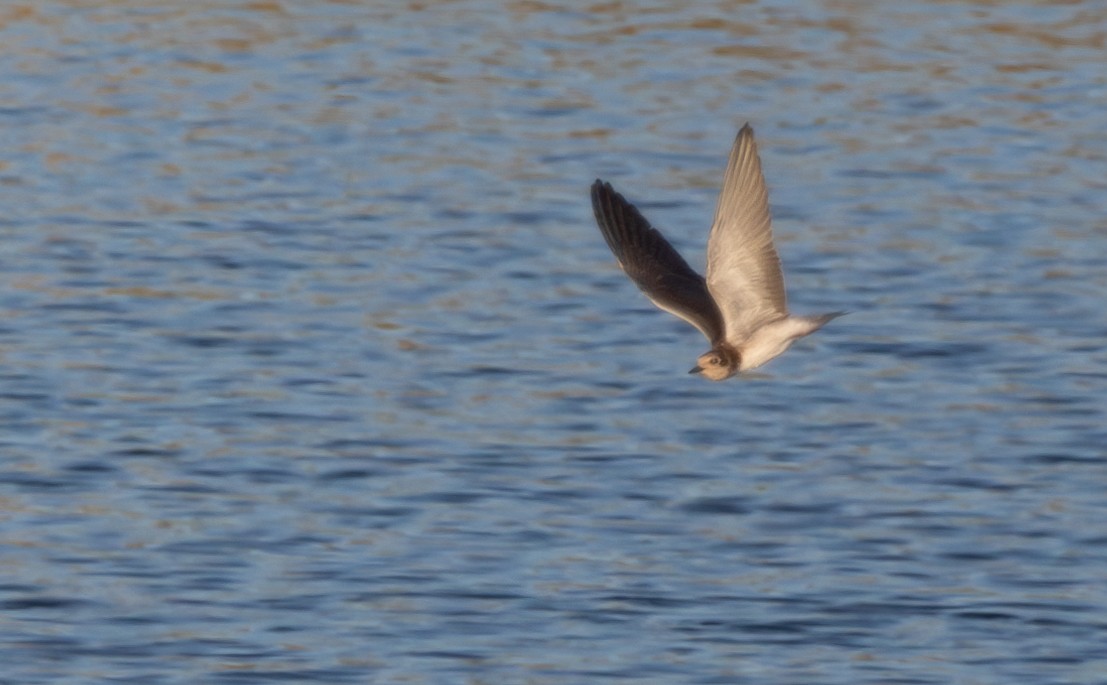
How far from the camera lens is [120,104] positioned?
16688mm

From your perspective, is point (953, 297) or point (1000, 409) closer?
point (1000, 409)

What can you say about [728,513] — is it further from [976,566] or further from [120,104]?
[120,104]

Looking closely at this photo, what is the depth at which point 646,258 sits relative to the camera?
8.38 meters

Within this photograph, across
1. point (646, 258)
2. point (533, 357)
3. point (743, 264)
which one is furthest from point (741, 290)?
point (533, 357)

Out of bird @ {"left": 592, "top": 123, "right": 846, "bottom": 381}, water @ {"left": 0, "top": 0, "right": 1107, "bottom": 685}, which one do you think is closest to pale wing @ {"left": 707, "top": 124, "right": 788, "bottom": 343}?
bird @ {"left": 592, "top": 123, "right": 846, "bottom": 381}

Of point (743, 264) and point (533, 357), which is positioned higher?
point (743, 264)

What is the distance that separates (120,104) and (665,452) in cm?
727

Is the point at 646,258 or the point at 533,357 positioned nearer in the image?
the point at 646,258

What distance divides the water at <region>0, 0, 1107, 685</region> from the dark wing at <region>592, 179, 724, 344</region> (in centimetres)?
126

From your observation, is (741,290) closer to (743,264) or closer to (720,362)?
(743,264)

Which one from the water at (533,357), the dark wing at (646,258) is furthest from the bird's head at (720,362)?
the water at (533,357)

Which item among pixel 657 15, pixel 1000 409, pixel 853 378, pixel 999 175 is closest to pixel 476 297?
pixel 853 378

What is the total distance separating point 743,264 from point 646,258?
21.6 inches

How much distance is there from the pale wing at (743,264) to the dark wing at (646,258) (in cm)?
26
